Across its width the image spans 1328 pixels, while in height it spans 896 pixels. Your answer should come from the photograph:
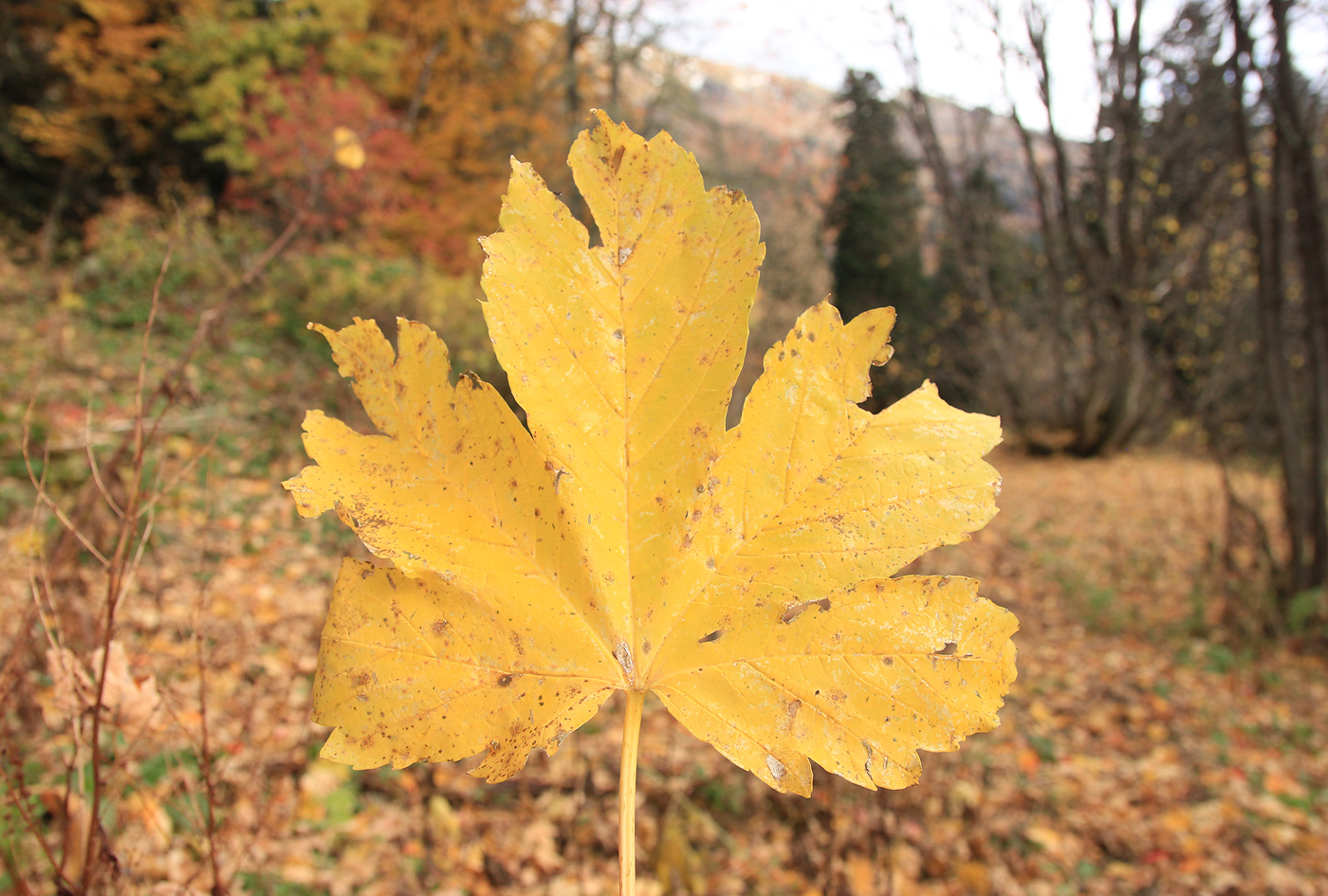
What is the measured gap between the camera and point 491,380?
15.8ft

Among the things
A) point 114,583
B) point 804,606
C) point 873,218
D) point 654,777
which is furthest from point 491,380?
point 873,218

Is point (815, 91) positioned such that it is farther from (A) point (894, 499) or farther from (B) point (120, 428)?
(A) point (894, 499)

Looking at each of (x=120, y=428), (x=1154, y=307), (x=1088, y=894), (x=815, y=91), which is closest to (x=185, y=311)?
(x=120, y=428)

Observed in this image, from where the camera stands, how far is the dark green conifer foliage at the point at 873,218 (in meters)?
16.6

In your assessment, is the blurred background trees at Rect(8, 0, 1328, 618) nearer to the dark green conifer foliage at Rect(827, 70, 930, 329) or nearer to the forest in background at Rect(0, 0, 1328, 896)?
the forest in background at Rect(0, 0, 1328, 896)

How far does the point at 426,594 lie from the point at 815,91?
64.0ft

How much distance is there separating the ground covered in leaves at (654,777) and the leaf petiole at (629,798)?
1.10 feet

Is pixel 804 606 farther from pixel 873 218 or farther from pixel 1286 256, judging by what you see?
pixel 873 218

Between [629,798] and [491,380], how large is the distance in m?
4.62

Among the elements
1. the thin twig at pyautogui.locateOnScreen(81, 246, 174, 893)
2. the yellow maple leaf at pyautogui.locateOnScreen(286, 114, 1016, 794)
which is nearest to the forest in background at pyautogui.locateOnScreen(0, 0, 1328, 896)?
the thin twig at pyautogui.locateOnScreen(81, 246, 174, 893)

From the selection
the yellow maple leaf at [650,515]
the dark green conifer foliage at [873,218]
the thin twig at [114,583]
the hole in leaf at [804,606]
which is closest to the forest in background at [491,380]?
the thin twig at [114,583]

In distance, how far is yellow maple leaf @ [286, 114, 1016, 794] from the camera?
14.9 inches

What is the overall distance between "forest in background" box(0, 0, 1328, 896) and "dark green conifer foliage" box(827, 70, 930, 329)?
1.68 metres

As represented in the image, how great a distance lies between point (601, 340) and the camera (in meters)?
0.40
